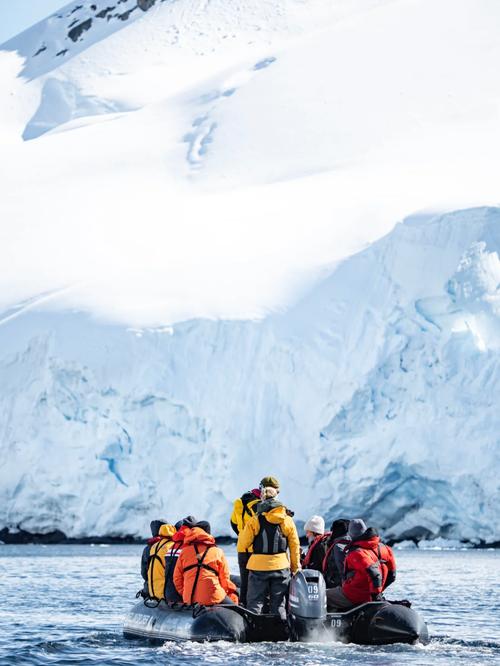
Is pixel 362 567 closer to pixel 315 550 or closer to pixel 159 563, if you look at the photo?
pixel 315 550

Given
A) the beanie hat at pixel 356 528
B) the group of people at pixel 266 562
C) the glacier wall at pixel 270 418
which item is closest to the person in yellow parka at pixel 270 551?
the group of people at pixel 266 562

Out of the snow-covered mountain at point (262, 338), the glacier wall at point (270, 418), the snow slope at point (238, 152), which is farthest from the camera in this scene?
the snow slope at point (238, 152)

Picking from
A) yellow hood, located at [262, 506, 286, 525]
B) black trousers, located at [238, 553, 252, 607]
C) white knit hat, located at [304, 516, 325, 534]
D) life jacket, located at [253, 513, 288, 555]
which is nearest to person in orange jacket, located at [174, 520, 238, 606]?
black trousers, located at [238, 553, 252, 607]

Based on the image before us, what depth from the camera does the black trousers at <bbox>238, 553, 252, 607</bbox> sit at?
1192 cm

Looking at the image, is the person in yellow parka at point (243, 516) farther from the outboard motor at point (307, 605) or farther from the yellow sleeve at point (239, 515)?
the outboard motor at point (307, 605)

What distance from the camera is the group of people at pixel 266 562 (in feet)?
38.2

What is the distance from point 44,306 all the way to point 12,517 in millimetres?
6262

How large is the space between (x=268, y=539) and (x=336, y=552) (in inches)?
34.6

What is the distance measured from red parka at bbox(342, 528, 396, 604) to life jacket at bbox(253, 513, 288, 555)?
71 centimetres

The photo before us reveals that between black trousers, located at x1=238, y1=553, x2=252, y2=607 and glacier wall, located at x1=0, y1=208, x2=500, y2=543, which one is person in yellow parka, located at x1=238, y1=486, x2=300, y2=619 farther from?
glacier wall, located at x1=0, y1=208, x2=500, y2=543

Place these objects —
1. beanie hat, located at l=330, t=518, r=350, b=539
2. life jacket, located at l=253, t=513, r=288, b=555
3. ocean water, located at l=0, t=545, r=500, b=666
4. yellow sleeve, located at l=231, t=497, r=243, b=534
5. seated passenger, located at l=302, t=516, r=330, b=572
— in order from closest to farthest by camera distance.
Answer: ocean water, located at l=0, t=545, r=500, b=666 < life jacket, located at l=253, t=513, r=288, b=555 < beanie hat, located at l=330, t=518, r=350, b=539 < yellow sleeve, located at l=231, t=497, r=243, b=534 < seated passenger, located at l=302, t=516, r=330, b=572

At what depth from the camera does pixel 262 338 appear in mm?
31234

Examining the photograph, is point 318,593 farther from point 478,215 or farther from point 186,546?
point 478,215

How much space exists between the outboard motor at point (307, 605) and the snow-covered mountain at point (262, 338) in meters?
17.3
